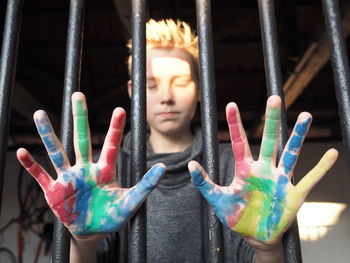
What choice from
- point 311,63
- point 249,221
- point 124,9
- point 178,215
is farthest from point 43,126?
point 311,63

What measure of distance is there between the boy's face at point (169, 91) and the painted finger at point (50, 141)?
0.59m

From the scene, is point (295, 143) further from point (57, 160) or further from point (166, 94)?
point (166, 94)

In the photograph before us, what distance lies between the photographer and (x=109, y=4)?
3055 millimetres

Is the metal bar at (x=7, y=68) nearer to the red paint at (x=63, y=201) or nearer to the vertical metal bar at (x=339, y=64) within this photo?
the red paint at (x=63, y=201)

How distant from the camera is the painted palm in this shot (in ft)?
2.19

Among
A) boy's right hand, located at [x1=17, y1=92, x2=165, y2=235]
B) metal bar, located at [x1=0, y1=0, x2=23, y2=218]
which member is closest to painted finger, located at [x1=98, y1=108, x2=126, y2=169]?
boy's right hand, located at [x1=17, y1=92, x2=165, y2=235]

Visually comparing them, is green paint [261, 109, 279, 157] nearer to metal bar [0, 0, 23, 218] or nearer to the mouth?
metal bar [0, 0, 23, 218]

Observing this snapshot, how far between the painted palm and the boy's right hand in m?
0.13

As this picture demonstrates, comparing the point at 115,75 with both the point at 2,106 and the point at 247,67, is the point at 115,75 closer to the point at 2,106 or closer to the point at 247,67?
the point at 247,67

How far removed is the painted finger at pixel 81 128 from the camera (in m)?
0.70

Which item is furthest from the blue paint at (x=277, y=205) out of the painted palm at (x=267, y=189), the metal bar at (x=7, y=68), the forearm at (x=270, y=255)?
the metal bar at (x=7, y=68)

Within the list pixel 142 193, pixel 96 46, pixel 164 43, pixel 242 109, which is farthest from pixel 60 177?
pixel 242 109

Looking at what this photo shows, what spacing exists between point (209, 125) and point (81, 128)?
0.23 metres

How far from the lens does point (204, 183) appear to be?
2.18ft
